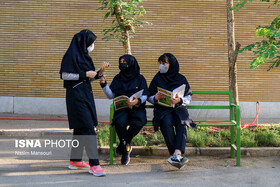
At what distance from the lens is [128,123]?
18.6ft

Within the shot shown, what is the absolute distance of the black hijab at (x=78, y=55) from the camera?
500 centimetres

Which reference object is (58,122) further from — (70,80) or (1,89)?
(70,80)

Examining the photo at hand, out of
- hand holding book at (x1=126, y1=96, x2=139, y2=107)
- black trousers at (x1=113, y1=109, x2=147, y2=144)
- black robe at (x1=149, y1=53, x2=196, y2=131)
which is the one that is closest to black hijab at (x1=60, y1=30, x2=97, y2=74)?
hand holding book at (x1=126, y1=96, x2=139, y2=107)

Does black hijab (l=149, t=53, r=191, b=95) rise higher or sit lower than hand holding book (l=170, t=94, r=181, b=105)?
higher

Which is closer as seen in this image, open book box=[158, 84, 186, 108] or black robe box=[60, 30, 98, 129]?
black robe box=[60, 30, 98, 129]

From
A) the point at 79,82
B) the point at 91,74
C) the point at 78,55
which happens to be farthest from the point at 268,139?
the point at 78,55

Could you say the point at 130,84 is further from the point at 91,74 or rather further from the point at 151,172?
the point at 151,172

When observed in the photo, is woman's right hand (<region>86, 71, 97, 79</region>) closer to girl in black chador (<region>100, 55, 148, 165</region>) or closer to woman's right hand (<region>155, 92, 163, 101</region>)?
girl in black chador (<region>100, 55, 148, 165</region>)

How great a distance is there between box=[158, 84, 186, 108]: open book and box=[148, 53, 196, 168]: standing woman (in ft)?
0.19

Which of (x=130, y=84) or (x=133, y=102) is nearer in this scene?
(x=133, y=102)

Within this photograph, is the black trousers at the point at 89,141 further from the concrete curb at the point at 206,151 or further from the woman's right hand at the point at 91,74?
the concrete curb at the point at 206,151

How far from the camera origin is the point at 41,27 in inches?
417

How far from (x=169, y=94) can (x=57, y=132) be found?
3313 millimetres

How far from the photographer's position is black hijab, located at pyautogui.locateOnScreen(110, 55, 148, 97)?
18.8 feet
